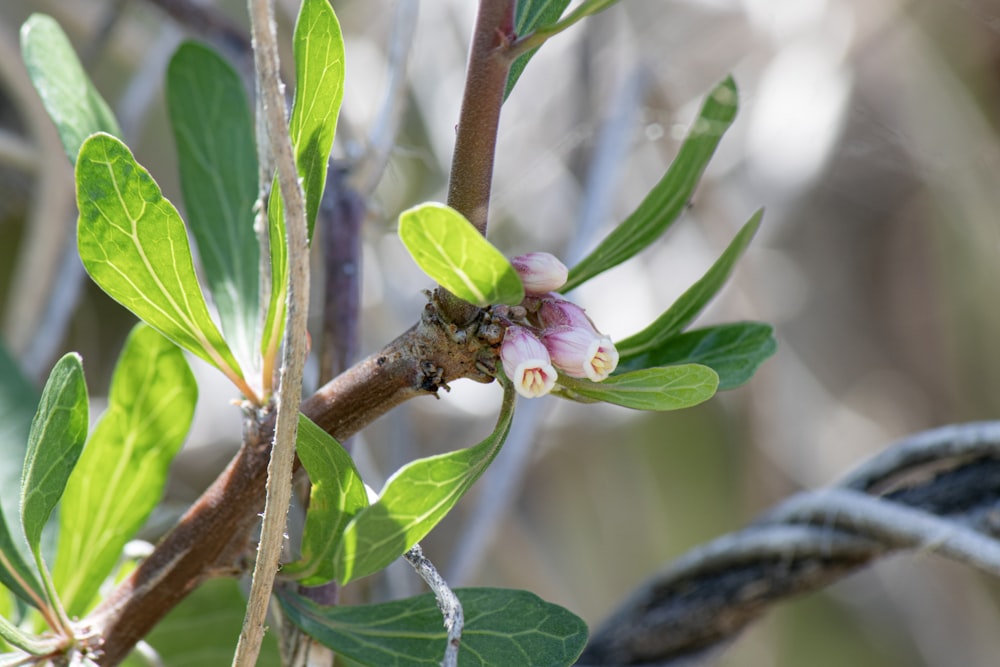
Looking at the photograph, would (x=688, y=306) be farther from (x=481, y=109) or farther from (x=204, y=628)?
(x=204, y=628)

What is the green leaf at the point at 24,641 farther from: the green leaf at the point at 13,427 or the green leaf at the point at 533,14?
the green leaf at the point at 533,14

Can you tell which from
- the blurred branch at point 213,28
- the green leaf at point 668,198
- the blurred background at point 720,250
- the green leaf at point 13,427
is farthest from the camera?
the blurred background at point 720,250

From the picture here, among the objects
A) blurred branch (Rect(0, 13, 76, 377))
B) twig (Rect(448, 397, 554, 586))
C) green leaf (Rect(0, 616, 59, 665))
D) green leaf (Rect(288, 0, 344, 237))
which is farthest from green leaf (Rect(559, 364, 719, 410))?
blurred branch (Rect(0, 13, 76, 377))

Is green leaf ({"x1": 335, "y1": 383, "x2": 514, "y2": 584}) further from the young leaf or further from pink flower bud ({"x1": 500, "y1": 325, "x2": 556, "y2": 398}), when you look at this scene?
the young leaf

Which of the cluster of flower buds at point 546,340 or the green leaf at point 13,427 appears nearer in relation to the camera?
the cluster of flower buds at point 546,340

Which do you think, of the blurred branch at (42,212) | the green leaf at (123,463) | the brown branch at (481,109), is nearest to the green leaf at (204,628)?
the green leaf at (123,463)

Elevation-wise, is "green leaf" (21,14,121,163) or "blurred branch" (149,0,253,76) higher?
"blurred branch" (149,0,253,76)
